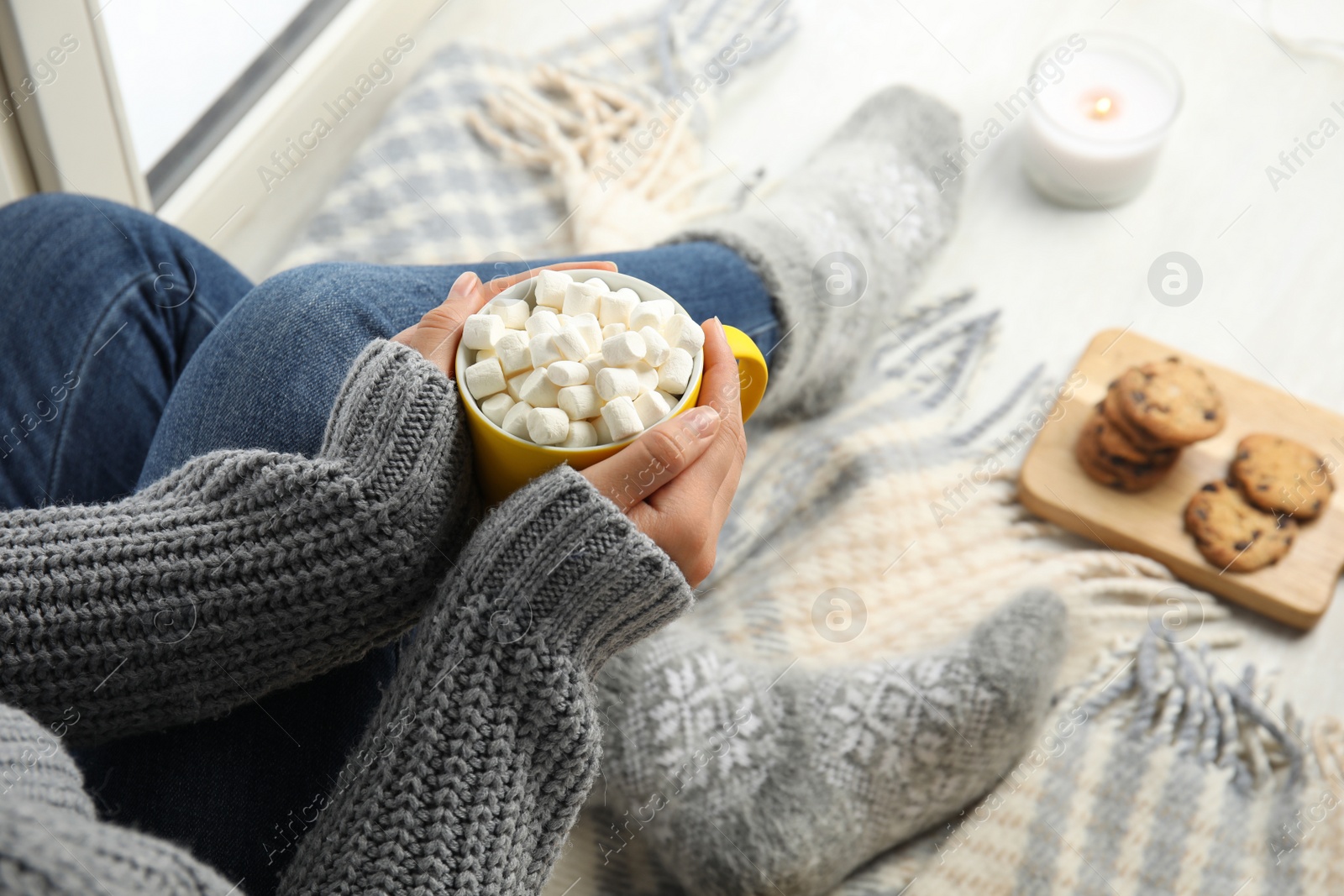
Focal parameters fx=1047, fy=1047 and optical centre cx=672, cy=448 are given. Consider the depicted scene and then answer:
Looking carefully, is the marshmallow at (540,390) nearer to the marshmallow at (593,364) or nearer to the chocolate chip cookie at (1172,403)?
the marshmallow at (593,364)

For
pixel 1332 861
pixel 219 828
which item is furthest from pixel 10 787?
pixel 1332 861

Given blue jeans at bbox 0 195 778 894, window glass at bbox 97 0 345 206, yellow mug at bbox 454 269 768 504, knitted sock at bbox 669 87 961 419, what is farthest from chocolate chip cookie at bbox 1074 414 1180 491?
window glass at bbox 97 0 345 206

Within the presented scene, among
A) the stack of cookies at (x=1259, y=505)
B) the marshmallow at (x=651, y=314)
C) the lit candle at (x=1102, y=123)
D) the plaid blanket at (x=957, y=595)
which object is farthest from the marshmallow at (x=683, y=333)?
the lit candle at (x=1102, y=123)

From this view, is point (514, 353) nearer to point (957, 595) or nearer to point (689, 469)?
point (689, 469)

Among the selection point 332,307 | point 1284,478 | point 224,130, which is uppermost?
point 1284,478

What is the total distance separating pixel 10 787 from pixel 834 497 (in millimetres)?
722

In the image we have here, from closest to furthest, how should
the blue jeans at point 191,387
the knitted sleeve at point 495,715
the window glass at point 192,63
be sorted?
1. the knitted sleeve at point 495,715
2. the blue jeans at point 191,387
3. the window glass at point 192,63

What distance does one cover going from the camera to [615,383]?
510mm

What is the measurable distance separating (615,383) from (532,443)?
5 centimetres

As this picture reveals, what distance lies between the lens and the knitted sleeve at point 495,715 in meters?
0.50

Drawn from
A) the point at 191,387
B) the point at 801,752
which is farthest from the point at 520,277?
the point at 801,752

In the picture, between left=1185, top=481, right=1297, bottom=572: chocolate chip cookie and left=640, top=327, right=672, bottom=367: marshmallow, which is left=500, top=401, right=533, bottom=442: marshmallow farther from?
left=1185, top=481, right=1297, bottom=572: chocolate chip cookie

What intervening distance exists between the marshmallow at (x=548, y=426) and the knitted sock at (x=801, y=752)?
1.12 ft

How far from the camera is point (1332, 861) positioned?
81 cm
